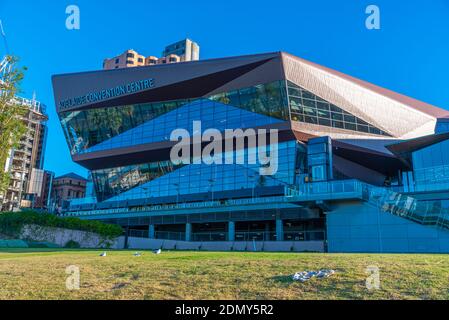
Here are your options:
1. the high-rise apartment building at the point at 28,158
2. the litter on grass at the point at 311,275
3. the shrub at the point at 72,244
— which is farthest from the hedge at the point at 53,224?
the high-rise apartment building at the point at 28,158

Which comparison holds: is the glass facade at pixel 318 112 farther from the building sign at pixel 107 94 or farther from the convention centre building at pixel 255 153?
the building sign at pixel 107 94

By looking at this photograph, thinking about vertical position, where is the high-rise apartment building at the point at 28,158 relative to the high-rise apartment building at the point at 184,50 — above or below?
below

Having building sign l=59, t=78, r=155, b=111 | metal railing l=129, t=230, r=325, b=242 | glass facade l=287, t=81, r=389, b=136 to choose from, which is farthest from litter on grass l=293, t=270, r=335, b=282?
building sign l=59, t=78, r=155, b=111

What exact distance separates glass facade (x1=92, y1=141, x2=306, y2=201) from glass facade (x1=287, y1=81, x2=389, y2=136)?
144 inches

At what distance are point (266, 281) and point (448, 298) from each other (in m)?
3.51

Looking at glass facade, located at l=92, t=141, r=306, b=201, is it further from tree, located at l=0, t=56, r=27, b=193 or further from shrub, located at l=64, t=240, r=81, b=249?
tree, located at l=0, t=56, r=27, b=193

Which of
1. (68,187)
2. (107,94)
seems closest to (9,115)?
(107,94)

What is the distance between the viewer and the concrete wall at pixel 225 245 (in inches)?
1378

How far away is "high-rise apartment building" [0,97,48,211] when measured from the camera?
9775cm

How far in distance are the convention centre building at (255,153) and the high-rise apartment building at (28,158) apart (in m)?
38.6

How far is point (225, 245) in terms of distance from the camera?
38.8 m

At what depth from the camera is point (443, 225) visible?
2547cm
